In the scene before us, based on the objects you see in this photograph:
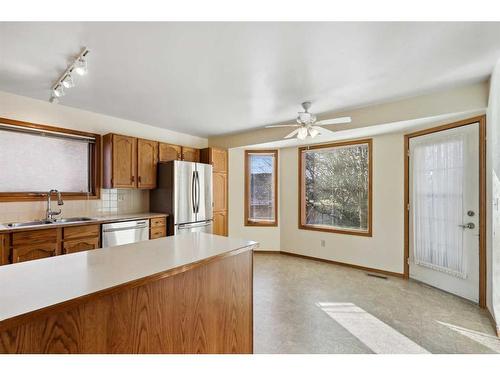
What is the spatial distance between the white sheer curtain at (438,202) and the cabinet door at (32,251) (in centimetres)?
459

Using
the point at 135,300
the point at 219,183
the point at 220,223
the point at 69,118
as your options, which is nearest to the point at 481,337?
the point at 135,300

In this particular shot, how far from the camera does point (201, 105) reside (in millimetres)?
3359

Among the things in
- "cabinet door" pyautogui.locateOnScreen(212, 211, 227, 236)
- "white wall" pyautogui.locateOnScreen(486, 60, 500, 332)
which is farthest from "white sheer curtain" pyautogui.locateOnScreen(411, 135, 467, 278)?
"cabinet door" pyautogui.locateOnScreen(212, 211, 227, 236)

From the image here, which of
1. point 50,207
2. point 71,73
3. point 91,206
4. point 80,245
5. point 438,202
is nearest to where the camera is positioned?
point 71,73

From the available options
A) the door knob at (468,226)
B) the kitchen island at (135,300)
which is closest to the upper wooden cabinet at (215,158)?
the kitchen island at (135,300)

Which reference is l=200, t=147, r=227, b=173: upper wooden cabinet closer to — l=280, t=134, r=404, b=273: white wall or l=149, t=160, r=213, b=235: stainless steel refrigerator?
l=149, t=160, r=213, b=235: stainless steel refrigerator

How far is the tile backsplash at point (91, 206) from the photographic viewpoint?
2959 mm

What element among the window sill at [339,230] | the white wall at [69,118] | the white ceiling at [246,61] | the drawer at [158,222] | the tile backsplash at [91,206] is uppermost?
the white ceiling at [246,61]

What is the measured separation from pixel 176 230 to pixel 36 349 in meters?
3.21

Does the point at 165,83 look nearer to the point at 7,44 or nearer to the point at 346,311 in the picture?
the point at 7,44

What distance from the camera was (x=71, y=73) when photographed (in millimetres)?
2391

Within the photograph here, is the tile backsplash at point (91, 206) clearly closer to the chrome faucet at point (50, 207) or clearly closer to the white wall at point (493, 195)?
the chrome faucet at point (50, 207)

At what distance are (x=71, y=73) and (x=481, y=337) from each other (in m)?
4.40

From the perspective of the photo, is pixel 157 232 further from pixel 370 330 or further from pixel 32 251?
pixel 370 330
